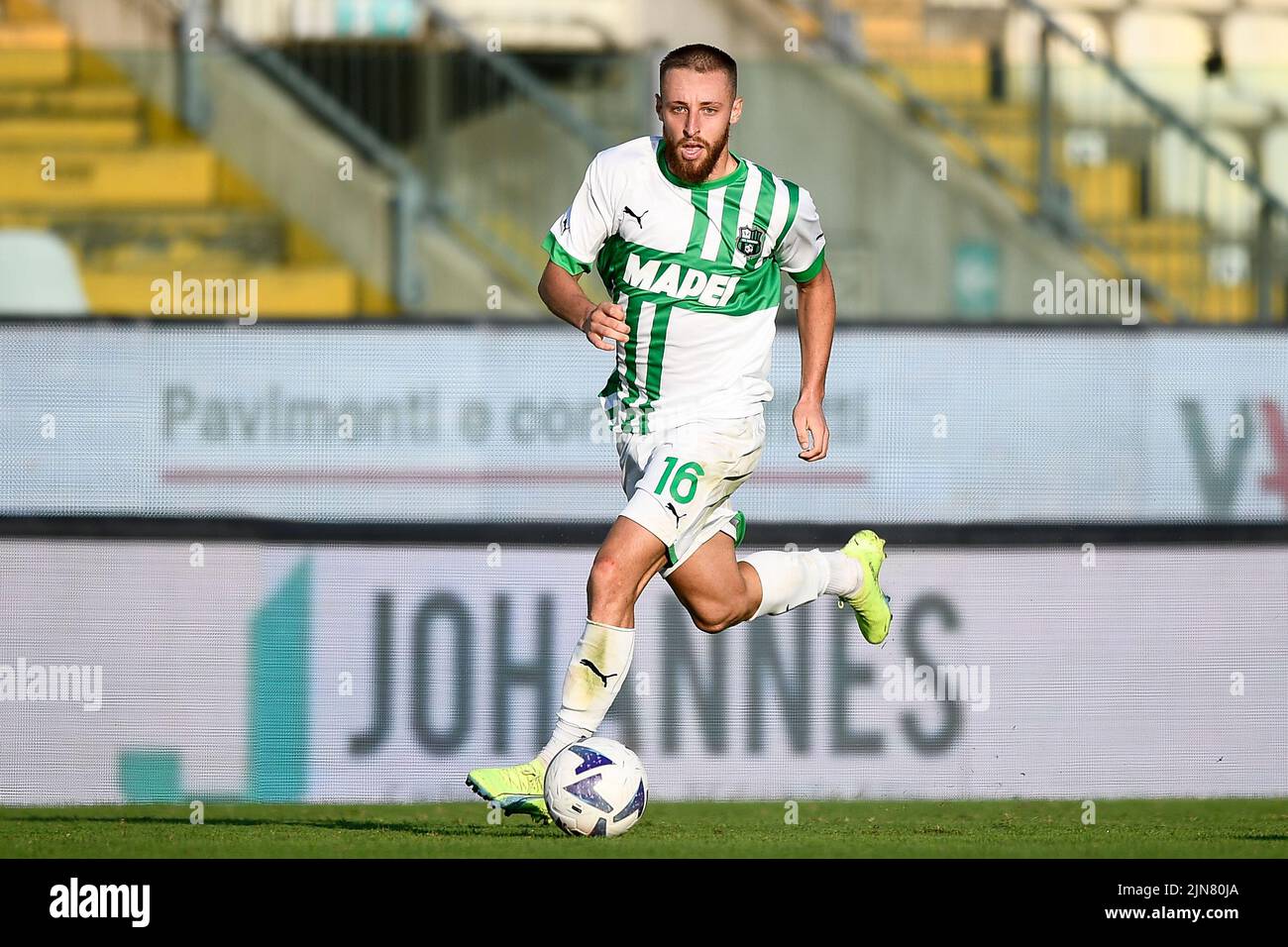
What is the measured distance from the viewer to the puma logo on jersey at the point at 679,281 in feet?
17.9

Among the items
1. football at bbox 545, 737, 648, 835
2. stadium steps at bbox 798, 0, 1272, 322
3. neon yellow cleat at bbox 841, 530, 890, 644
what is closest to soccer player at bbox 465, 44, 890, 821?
football at bbox 545, 737, 648, 835

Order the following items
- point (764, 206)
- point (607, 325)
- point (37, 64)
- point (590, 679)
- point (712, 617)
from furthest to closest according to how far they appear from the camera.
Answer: point (37, 64) → point (712, 617) → point (764, 206) → point (590, 679) → point (607, 325)

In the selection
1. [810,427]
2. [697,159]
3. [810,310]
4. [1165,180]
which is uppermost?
[1165,180]

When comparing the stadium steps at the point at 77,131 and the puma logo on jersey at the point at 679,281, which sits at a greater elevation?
the stadium steps at the point at 77,131

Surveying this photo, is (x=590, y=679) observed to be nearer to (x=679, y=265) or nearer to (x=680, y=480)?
(x=680, y=480)

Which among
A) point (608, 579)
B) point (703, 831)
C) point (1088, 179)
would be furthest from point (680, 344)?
point (1088, 179)

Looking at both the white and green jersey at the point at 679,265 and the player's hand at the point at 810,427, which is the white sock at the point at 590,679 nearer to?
the white and green jersey at the point at 679,265

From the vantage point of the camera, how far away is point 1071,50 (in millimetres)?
11906

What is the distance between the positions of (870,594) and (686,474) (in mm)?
1071

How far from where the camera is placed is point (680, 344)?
5.46m

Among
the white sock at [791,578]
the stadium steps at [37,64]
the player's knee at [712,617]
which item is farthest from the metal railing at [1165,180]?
the player's knee at [712,617]

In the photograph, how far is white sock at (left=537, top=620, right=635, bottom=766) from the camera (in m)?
5.23

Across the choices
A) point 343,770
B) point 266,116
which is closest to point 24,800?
point 343,770

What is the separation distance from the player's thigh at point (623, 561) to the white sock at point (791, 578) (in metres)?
0.59
